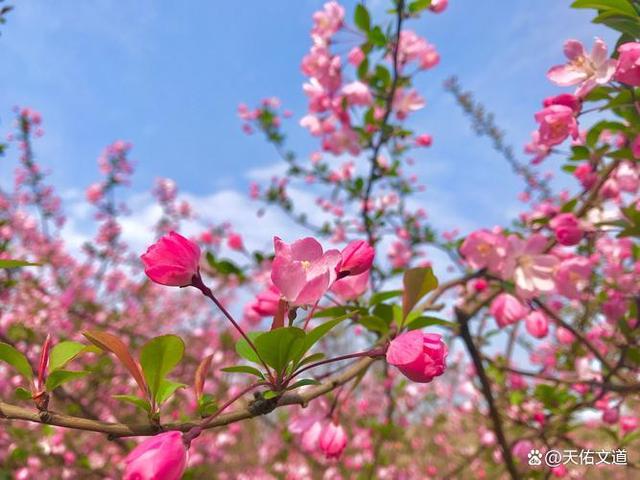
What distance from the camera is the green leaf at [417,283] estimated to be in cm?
93

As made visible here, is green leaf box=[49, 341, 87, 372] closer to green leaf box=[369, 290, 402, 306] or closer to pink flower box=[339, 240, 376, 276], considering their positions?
pink flower box=[339, 240, 376, 276]

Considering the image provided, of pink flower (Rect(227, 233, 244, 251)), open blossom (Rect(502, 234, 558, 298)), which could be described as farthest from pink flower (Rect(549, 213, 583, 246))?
pink flower (Rect(227, 233, 244, 251))

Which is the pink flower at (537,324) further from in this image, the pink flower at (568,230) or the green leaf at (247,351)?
the green leaf at (247,351)

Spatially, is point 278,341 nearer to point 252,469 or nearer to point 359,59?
point 359,59

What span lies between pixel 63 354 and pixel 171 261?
0.23 metres

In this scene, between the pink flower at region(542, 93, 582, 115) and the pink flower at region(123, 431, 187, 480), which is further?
the pink flower at region(542, 93, 582, 115)

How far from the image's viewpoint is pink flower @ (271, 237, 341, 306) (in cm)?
79

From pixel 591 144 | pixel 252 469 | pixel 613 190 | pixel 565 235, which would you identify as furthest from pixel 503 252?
pixel 252 469

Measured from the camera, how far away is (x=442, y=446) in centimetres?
654

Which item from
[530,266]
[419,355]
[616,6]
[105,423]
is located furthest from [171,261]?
[530,266]

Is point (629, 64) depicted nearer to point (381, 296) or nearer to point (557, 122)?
point (557, 122)

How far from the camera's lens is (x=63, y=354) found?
0.78 metres

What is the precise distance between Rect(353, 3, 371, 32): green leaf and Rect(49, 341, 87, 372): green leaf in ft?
5.49

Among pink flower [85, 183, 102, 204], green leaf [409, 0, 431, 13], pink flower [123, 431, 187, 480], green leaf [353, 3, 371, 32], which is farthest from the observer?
pink flower [85, 183, 102, 204]
